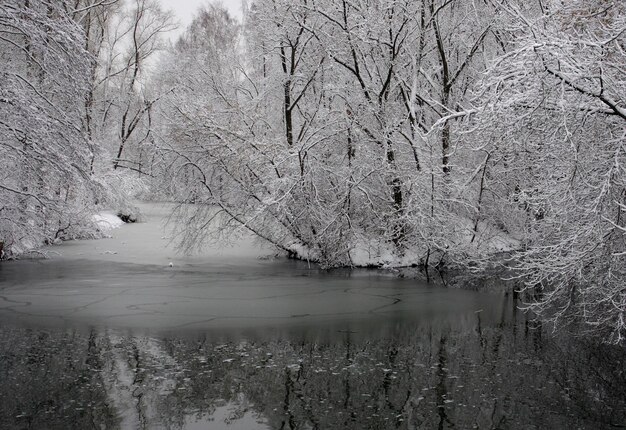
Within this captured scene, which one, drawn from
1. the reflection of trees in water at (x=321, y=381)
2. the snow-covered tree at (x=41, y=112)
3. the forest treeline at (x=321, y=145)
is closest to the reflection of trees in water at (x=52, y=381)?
the reflection of trees in water at (x=321, y=381)

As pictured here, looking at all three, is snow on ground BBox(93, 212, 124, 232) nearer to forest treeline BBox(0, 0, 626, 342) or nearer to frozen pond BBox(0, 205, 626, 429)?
forest treeline BBox(0, 0, 626, 342)

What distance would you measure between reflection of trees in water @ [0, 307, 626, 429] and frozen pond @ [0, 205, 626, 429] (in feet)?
0.08

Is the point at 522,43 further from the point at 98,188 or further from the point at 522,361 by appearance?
the point at 98,188

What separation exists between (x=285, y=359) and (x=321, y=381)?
1.05 meters

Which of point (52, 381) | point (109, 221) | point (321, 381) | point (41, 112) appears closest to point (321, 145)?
point (41, 112)

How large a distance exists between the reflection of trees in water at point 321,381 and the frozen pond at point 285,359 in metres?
0.03

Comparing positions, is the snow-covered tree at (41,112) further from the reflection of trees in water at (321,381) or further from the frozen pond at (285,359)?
the reflection of trees in water at (321,381)

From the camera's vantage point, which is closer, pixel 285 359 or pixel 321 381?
pixel 321 381

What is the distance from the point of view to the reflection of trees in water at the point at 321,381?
6508 mm

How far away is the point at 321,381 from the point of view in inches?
305

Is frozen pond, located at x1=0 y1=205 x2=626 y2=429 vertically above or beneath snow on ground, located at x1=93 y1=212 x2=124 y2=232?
beneath

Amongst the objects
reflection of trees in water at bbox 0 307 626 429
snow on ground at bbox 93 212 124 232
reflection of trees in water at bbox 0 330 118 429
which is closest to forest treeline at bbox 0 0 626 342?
reflection of trees in water at bbox 0 307 626 429

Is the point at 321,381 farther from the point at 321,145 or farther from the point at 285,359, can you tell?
the point at 321,145

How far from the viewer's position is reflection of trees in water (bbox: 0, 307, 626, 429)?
651 centimetres
